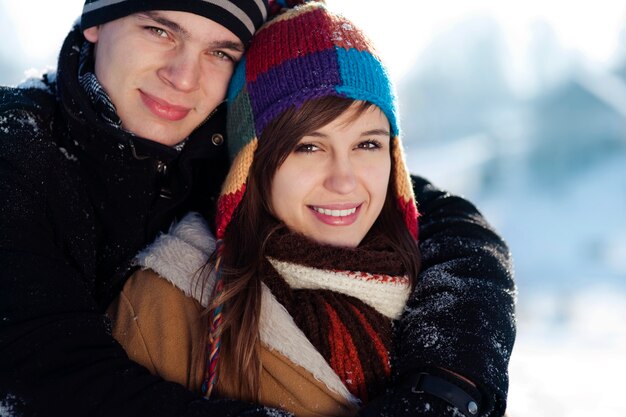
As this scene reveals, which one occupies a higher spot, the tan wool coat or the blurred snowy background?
the blurred snowy background

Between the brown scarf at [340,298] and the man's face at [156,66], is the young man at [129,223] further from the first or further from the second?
the brown scarf at [340,298]

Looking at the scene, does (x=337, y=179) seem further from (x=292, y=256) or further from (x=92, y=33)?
(x=92, y=33)

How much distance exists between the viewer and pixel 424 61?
1995cm

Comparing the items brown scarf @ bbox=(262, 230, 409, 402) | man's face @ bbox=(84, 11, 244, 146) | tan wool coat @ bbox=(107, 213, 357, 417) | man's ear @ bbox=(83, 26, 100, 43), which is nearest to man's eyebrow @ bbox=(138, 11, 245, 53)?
man's face @ bbox=(84, 11, 244, 146)

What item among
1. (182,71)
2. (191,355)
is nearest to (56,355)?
(191,355)

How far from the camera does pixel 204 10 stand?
2195 millimetres

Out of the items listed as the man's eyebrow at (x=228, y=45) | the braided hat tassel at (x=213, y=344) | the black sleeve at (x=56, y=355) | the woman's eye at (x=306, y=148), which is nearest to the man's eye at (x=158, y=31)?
the man's eyebrow at (x=228, y=45)

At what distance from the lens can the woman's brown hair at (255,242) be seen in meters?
1.92

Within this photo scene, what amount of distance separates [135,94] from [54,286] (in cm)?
80

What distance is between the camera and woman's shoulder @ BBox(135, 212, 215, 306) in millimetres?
2021

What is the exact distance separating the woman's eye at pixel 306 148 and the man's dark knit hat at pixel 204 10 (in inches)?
18.4

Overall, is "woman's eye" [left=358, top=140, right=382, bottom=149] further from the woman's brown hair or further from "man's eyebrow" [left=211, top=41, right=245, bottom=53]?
"man's eyebrow" [left=211, top=41, right=245, bottom=53]

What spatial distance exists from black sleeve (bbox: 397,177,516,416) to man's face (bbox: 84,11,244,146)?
1030 millimetres

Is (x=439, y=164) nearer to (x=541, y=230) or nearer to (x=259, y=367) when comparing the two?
(x=541, y=230)
